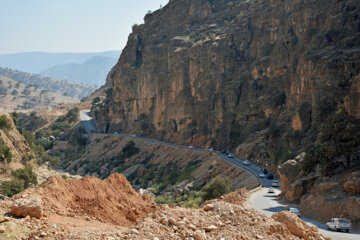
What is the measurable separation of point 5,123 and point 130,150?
32.1 metres

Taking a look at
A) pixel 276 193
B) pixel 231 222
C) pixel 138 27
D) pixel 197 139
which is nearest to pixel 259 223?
pixel 231 222

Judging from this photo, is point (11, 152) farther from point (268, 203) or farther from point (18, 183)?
point (268, 203)

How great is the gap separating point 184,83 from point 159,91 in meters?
7.03

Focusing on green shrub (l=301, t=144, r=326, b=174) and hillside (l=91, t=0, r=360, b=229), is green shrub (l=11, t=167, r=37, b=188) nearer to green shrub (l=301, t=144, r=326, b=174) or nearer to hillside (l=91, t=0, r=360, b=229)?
hillside (l=91, t=0, r=360, b=229)

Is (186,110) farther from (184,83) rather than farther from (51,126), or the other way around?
(51,126)

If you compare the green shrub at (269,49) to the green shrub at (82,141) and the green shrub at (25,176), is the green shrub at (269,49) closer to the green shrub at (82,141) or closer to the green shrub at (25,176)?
the green shrub at (25,176)

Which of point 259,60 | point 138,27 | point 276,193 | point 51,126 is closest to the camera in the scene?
point 276,193

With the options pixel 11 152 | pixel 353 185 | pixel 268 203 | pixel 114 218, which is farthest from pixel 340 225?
pixel 11 152

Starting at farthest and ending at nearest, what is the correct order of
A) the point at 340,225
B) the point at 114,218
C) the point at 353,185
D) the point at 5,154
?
the point at 5,154
the point at 353,185
the point at 340,225
the point at 114,218

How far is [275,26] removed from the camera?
65.1m

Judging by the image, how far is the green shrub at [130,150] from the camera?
3051 inches

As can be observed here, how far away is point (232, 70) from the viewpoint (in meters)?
69.2

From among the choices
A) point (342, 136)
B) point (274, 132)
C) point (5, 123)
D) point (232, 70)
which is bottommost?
point (274, 132)

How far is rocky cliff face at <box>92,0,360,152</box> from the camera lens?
4331cm
